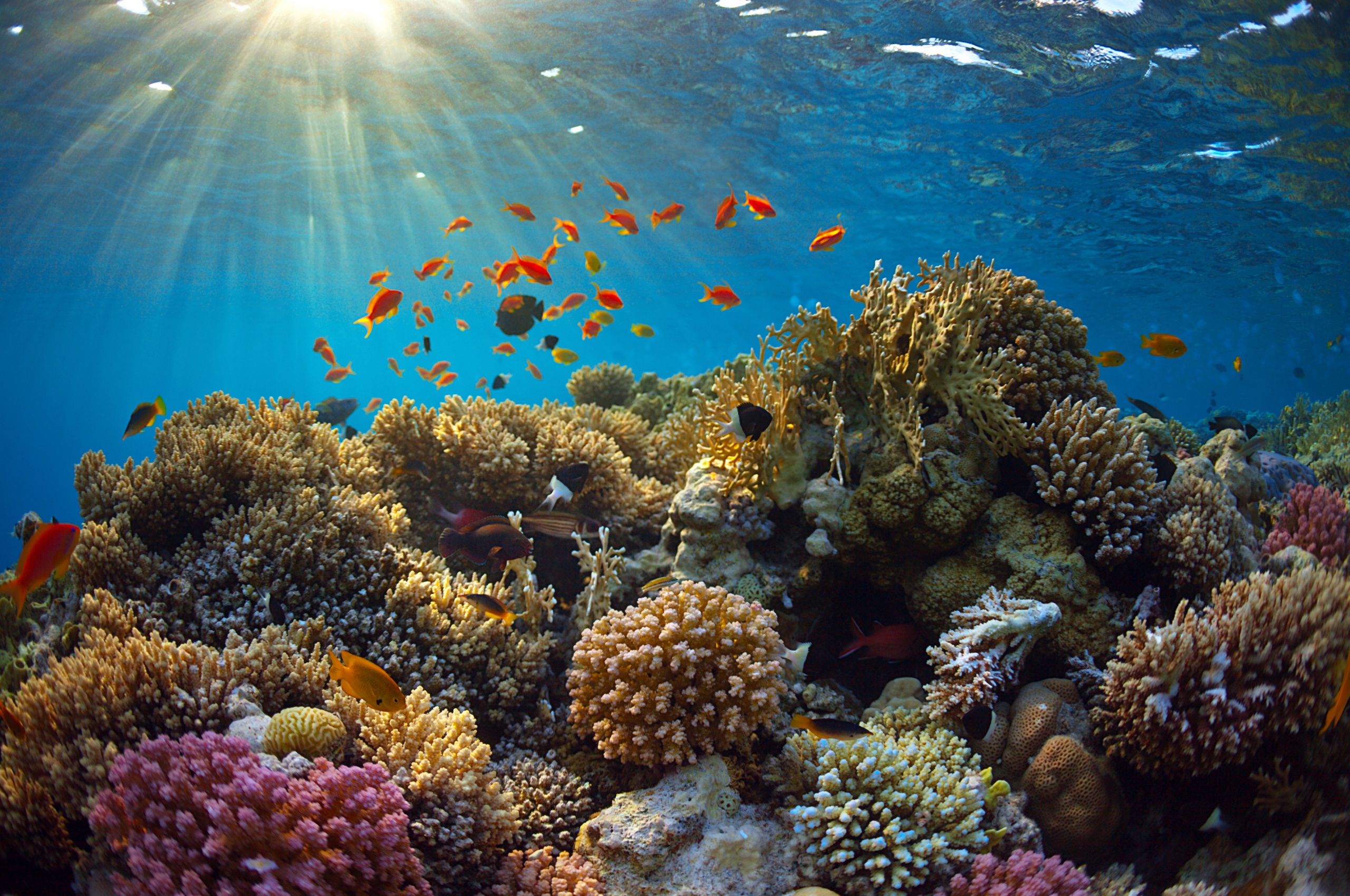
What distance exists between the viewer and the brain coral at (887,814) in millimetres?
2959

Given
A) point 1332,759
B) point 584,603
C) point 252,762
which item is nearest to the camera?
point 252,762

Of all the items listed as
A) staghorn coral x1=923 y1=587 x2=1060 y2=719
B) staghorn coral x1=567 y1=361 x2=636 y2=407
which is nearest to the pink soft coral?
staghorn coral x1=923 y1=587 x2=1060 y2=719

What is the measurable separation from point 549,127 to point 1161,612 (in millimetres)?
20163

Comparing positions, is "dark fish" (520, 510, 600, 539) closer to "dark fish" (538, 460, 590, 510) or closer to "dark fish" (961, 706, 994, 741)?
"dark fish" (538, 460, 590, 510)

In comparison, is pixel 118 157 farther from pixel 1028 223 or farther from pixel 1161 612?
pixel 1028 223

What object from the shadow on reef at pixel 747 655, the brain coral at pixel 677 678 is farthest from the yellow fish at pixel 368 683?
the brain coral at pixel 677 678

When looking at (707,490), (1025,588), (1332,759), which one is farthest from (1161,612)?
(707,490)

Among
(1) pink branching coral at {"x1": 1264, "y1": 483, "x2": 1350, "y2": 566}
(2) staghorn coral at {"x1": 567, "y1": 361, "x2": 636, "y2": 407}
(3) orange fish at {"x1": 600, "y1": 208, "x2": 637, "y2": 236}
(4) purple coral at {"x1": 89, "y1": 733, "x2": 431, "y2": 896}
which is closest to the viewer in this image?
(4) purple coral at {"x1": 89, "y1": 733, "x2": 431, "y2": 896}

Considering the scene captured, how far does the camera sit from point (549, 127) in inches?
751

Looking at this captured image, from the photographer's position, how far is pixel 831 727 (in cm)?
324

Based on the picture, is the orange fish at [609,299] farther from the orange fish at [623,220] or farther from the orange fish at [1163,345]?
the orange fish at [1163,345]

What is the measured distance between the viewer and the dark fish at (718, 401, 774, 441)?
13.9ft

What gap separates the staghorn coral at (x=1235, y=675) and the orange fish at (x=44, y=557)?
18.4 feet

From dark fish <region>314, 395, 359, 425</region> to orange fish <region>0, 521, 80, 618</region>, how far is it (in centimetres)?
683
